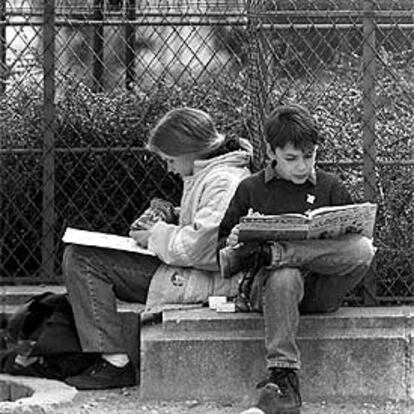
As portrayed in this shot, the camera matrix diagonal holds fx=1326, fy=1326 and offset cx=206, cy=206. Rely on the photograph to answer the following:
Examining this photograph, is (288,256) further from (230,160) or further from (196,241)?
(230,160)

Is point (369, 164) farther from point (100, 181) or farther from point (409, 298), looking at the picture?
point (100, 181)

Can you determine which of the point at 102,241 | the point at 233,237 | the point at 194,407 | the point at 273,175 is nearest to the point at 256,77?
the point at 273,175

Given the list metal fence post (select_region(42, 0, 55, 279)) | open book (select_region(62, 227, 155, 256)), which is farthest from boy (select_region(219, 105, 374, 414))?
metal fence post (select_region(42, 0, 55, 279))

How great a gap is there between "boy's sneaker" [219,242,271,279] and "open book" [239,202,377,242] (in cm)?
13

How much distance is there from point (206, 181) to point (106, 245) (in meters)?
0.51

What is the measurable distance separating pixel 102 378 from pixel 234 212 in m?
0.96

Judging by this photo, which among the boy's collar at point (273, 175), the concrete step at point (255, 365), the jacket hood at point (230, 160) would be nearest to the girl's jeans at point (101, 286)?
the concrete step at point (255, 365)

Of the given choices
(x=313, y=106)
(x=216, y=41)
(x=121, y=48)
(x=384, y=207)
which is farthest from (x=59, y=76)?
(x=384, y=207)

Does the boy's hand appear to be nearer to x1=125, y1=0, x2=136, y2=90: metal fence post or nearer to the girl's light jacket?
the girl's light jacket

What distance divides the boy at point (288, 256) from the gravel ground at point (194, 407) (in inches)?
9.9

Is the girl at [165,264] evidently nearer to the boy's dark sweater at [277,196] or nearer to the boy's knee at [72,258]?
the boy's knee at [72,258]

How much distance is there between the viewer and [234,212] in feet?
17.9

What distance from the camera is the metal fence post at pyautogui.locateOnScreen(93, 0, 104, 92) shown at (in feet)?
23.3

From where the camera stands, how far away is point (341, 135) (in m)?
→ 6.46
